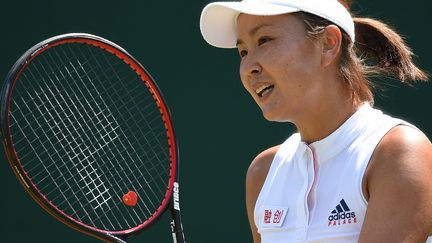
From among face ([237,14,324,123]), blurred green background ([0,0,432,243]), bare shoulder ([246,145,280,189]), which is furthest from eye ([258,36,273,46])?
blurred green background ([0,0,432,243])

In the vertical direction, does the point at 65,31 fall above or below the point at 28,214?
above

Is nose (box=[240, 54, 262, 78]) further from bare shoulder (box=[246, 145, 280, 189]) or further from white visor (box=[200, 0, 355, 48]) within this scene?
bare shoulder (box=[246, 145, 280, 189])

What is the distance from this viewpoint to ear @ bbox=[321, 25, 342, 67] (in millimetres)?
2285

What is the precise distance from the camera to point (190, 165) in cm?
414

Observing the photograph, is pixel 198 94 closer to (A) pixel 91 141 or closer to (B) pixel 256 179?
(A) pixel 91 141

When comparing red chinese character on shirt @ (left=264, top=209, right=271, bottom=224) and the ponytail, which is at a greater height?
the ponytail

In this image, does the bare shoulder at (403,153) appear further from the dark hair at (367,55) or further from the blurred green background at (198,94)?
the blurred green background at (198,94)

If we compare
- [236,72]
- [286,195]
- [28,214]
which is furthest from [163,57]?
[286,195]

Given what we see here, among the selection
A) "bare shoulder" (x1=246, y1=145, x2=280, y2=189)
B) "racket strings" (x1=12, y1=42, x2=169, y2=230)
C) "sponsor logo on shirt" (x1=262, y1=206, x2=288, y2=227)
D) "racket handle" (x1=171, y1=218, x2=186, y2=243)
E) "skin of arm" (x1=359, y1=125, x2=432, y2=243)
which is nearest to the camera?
"skin of arm" (x1=359, y1=125, x2=432, y2=243)

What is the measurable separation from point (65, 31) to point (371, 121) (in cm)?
232

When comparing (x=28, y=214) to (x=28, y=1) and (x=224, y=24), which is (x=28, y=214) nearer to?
(x=28, y=1)

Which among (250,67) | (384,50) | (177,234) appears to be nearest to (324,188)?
(250,67)

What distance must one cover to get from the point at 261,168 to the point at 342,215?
1.45ft

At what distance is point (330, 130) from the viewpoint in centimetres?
228
